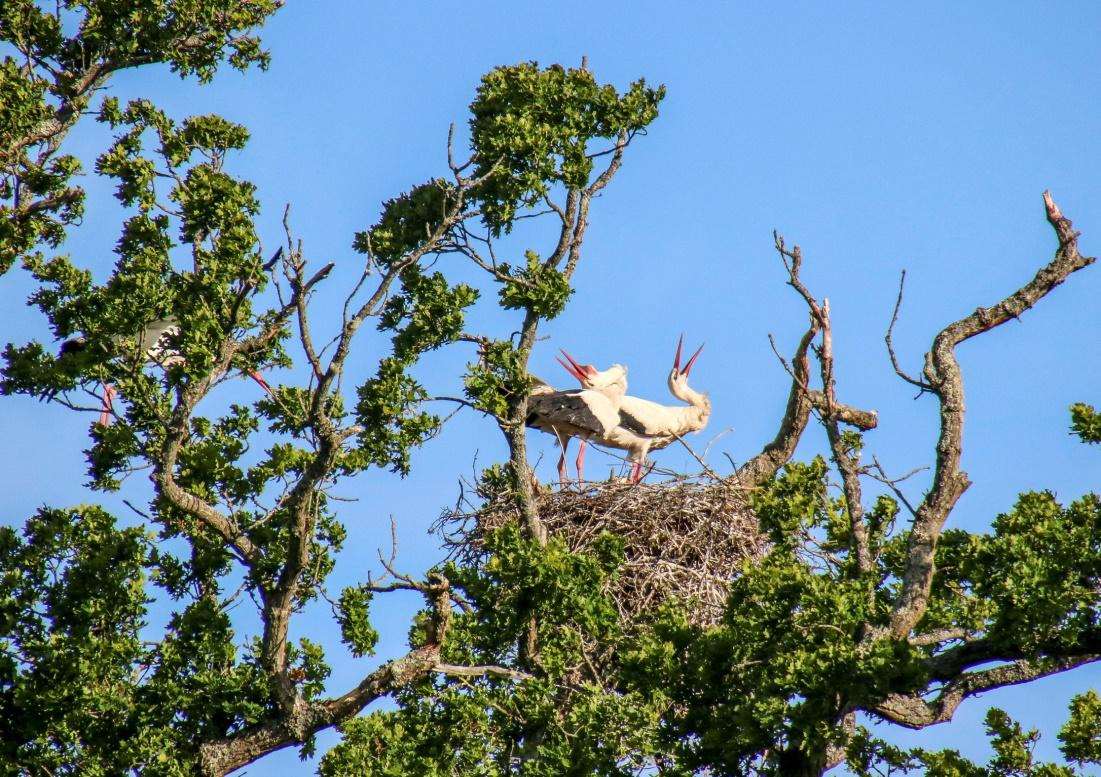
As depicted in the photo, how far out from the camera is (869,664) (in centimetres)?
1130

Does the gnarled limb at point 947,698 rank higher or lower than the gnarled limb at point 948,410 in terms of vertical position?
lower

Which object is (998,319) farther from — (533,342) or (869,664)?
(533,342)

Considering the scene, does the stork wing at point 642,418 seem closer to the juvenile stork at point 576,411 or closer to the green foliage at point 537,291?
the juvenile stork at point 576,411

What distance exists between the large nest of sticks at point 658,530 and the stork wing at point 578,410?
5.30 ft

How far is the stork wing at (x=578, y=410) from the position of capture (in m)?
19.0

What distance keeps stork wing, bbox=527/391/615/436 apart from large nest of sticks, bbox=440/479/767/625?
5.30 ft

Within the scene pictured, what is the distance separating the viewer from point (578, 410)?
1919 cm

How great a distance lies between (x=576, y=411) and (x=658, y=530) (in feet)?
9.03

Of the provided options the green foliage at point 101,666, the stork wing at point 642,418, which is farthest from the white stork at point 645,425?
the green foliage at point 101,666

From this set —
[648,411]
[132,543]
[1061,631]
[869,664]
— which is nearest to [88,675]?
Result: [132,543]

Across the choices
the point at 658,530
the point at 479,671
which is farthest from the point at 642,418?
the point at 479,671

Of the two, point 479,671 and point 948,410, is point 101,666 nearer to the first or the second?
point 479,671

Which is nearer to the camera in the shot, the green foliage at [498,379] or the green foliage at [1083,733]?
the green foliage at [1083,733]

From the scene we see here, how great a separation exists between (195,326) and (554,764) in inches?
151
